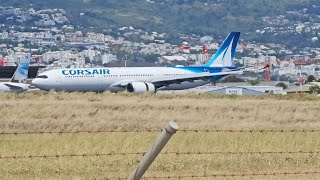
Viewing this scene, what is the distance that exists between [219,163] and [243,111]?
58.0ft

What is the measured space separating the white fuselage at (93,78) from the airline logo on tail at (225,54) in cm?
689

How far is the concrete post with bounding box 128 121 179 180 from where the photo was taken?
1122 cm

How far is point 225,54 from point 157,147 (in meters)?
60.6

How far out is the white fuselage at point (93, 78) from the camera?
192 ft

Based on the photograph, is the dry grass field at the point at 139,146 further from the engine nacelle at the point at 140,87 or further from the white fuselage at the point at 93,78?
the engine nacelle at the point at 140,87

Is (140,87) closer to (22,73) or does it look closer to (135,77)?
(135,77)

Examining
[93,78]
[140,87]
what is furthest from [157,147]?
[93,78]

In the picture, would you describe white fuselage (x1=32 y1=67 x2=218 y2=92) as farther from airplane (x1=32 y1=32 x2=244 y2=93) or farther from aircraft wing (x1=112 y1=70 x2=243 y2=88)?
aircraft wing (x1=112 y1=70 x2=243 y2=88)

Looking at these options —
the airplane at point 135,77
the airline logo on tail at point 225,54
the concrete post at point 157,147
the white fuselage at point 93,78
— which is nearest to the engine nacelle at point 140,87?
the airplane at point 135,77

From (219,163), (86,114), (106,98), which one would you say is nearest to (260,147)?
(219,163)

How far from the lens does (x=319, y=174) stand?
1661 cm

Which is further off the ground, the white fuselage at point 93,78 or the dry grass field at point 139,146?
the dry grass field at point 139,146

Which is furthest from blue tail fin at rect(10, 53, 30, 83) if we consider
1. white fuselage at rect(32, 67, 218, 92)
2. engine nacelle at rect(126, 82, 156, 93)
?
engine nacelle at rect(126, 82, 156, 93)

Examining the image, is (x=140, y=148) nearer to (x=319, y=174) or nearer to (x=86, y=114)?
(x=319, y=174)
